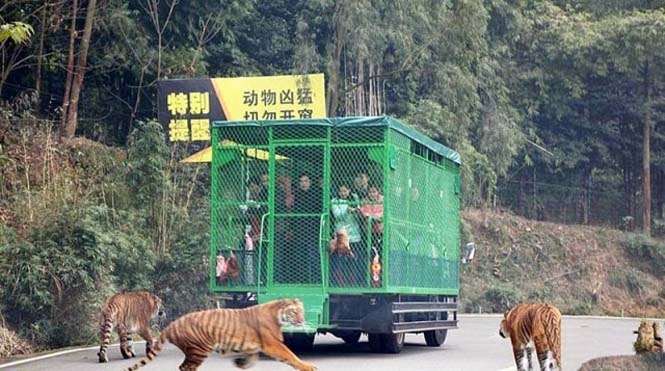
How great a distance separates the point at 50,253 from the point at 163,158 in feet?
21.6

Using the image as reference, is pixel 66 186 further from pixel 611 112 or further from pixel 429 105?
pixel 611 112

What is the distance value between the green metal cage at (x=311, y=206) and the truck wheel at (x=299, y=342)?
1.63 meters

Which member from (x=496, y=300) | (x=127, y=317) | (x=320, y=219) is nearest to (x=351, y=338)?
(x=320, y=219)

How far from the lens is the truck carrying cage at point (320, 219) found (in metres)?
15.1

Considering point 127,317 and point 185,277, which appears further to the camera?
point 185,277

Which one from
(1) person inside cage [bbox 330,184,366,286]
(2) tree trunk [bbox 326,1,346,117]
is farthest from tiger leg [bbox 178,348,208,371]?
(2) tree trunk [bbox 326,1,346,117]

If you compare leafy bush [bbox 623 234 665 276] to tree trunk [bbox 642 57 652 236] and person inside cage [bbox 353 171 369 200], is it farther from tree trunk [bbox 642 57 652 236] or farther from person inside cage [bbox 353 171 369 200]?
person inside cage [bbox 353 171 369 200]

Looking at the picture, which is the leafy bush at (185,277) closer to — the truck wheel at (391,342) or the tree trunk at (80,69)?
the tree trunk at (80,69)

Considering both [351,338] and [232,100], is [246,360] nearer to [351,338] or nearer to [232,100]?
[351,338]

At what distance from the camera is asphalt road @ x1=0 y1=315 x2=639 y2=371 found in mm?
14547

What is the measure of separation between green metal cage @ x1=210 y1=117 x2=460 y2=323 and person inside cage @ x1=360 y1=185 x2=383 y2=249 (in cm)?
1

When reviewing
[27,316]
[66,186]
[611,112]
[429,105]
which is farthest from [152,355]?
[611,112]

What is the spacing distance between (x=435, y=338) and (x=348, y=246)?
403cm

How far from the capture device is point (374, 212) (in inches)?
595
